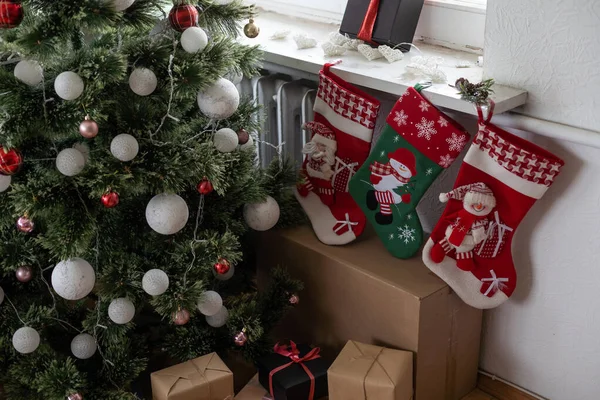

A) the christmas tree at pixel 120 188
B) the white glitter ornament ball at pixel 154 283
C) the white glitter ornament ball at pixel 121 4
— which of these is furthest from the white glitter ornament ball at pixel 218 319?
the white glitter ornament ball at pixel 121 4

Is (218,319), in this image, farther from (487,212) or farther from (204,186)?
(487,212)

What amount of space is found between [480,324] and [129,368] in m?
0.78

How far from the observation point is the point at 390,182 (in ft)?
5.00

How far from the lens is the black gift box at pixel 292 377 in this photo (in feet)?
4.71

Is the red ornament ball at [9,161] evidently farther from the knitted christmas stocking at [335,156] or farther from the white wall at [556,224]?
the white wall at [556,224]

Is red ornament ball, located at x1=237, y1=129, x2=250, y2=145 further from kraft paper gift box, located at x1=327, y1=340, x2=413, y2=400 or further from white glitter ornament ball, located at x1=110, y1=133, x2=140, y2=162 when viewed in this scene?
kraft paper gift box, located at x1=327, y1=340, x2=413, y2=400

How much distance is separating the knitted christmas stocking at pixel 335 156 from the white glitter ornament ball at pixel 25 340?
2.14ft

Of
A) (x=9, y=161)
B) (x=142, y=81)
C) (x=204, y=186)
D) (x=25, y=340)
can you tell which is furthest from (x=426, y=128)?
(x=25, y=340)

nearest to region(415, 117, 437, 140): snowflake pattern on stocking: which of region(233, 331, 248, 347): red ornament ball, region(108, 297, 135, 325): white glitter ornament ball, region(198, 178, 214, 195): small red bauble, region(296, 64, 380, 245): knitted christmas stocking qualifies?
region(296, 64, 380, 245): knitted christmas stocking

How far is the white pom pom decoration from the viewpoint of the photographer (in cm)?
141

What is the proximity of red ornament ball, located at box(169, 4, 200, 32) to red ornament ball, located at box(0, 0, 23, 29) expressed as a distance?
0.91ft

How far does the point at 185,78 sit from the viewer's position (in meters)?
1.27

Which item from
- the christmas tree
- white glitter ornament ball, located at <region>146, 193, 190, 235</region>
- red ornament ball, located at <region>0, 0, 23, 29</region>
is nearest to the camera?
red ornament ball, located at <region>0, 0, 23, 29</region>

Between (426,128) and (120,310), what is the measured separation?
71 centimetres
